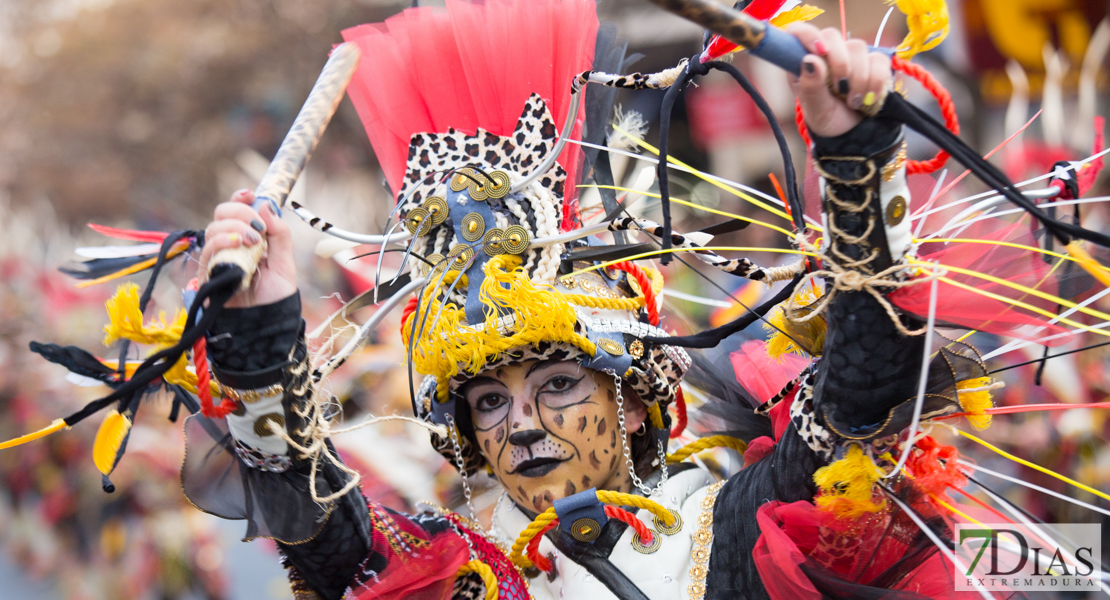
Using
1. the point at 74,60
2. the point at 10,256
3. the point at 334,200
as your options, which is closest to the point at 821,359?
the point at 334,200

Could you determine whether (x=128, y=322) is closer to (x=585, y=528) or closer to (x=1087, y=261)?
(x=585, y=528)

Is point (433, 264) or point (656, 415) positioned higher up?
point (433, 264)

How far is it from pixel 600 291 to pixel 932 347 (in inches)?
43.0

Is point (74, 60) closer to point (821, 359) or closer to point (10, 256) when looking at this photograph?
point (10, 256)

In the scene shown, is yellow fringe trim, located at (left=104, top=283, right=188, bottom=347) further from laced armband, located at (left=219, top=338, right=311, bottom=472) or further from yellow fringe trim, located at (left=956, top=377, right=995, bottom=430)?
yellow fringe trim, located at (left=956, top=377, right=995, bottom=430)

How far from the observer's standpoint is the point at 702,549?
8.57 ft

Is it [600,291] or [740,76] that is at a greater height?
[740,76]

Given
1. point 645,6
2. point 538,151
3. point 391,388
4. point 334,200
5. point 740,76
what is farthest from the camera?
point 645,6

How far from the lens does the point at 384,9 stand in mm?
12117

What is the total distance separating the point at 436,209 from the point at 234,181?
7316mm

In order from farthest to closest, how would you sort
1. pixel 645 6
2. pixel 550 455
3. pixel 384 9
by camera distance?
pixel 384 9
pixel 645 6
pixel 550 455

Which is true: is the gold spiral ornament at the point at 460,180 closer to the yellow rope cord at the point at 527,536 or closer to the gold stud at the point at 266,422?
the gold stud at the point at 266,422

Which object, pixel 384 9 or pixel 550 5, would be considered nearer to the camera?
pixel 550 5

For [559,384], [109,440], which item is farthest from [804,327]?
[109,440]
